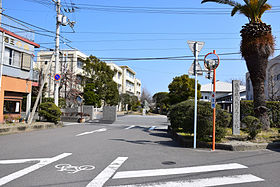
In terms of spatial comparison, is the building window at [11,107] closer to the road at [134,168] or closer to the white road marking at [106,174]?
the road at [134,168]

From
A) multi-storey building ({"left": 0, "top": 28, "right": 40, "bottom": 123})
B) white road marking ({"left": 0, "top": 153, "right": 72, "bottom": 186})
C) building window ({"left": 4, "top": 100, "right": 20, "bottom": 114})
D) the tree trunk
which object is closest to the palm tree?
the tree trunk

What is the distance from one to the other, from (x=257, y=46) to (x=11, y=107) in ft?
60.2

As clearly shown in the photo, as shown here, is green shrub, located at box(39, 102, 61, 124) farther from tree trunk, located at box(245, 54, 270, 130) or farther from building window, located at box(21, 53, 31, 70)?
tree trunk, located at box(245, 54, 270, 130)

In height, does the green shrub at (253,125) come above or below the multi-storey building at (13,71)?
below

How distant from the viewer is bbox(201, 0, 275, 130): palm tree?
39.0 feet

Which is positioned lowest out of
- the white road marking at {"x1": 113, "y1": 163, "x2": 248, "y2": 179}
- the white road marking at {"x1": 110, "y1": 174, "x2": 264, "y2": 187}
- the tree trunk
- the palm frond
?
the white road marking at {"x1": 113, "y1": 163, "x2": 248, "y2": 179}

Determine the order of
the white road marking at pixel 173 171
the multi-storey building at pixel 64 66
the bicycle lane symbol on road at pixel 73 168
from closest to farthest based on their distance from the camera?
the white road marking at pixel 173 171 → the bicycle lane symbol on road at pixel 73 168 → the multi-storey building at pixel 64 66

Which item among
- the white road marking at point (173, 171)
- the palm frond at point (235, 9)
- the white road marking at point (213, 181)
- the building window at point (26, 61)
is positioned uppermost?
the palm frond at point (235, 9)

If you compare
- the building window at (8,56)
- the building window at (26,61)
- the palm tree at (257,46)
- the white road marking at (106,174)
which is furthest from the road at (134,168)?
the building window at (26,61)

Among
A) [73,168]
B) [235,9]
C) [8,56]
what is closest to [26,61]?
[8,56]

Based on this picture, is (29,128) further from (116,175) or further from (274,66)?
(274,66)

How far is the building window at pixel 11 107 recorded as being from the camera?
1683 cm

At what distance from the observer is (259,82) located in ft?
40.2

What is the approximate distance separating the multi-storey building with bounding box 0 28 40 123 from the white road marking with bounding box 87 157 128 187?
13387mm
